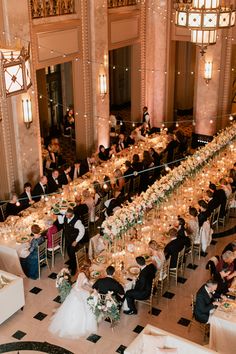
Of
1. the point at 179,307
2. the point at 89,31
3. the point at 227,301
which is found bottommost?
the point at 179,307

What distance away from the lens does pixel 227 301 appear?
842cm

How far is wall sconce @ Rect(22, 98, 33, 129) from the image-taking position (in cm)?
1241

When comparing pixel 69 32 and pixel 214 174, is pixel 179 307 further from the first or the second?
pixel 69 32

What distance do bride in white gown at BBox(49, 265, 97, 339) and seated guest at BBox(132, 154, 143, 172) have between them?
209 inches

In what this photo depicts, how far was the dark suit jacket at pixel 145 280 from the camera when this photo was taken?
29.5 ft

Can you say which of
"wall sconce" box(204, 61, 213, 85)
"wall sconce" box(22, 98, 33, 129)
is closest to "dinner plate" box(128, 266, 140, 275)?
"wall sconce" box(22, 98, 33, 129)

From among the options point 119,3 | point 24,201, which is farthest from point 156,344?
point 119,3

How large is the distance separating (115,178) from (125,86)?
10356 mm

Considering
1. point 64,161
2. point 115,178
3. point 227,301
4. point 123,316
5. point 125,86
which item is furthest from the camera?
point 125,86

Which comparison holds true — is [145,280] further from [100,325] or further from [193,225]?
[193,225]

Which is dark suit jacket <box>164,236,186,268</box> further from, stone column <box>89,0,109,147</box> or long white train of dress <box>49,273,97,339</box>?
stone column <box>89,0,109,147</box>

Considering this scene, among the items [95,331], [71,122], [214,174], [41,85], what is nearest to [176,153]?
[214,174]

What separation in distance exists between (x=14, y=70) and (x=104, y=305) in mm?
4379

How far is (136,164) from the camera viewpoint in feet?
45.1
